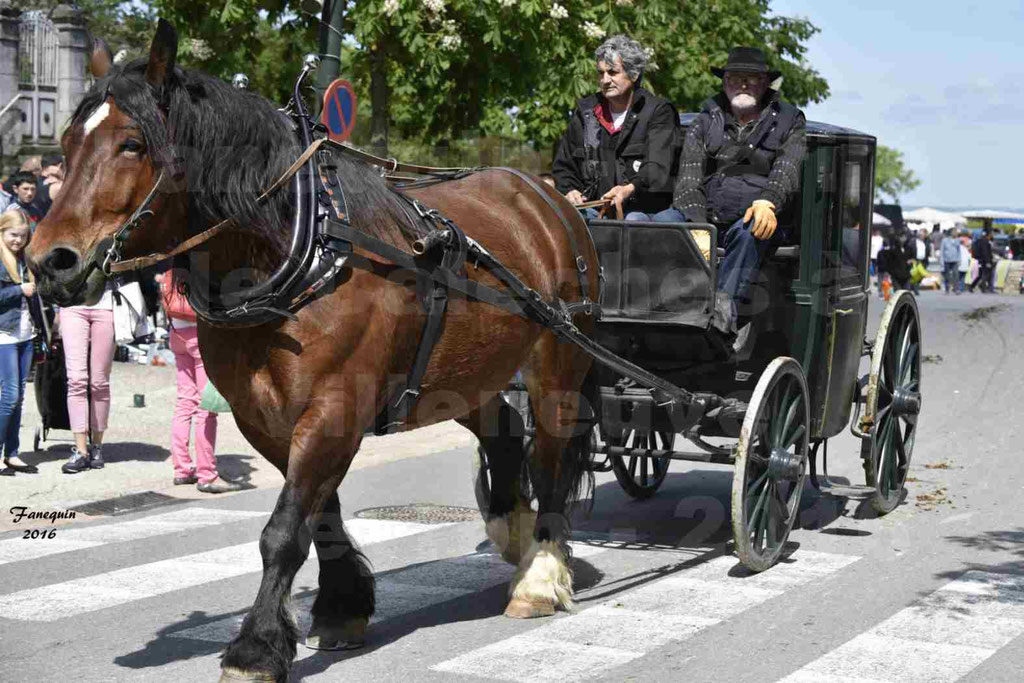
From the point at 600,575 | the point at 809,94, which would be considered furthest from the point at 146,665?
the point at 809,94

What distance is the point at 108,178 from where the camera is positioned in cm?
441

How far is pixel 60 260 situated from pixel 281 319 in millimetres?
767

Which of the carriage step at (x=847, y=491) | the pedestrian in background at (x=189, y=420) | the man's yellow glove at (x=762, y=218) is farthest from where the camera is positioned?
the pedestrian in background at (x=189, y=420)

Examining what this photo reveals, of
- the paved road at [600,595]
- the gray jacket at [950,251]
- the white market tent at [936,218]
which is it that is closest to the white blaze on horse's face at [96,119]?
the paved road at [600,595]

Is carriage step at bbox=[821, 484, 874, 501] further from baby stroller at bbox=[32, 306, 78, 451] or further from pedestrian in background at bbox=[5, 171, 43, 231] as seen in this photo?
pedestrian in background at bbox=[5, 171, 43, 231]

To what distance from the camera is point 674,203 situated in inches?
281

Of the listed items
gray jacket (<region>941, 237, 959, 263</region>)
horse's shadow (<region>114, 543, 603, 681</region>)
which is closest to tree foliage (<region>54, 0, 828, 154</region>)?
horse's shadow (<region>114, 543, 603, 681</region>)

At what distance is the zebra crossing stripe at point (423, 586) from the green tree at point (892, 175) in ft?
447

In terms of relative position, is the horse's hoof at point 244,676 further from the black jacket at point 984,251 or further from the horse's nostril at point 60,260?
the black jacket at point 984,251

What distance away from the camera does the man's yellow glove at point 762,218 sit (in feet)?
21.9

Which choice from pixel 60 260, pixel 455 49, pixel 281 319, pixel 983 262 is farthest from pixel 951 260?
pixel 60 260

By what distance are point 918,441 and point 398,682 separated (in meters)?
7.44

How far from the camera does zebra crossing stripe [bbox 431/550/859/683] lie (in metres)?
5.18

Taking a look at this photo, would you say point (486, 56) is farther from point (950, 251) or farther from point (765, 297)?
point (950, 251)
